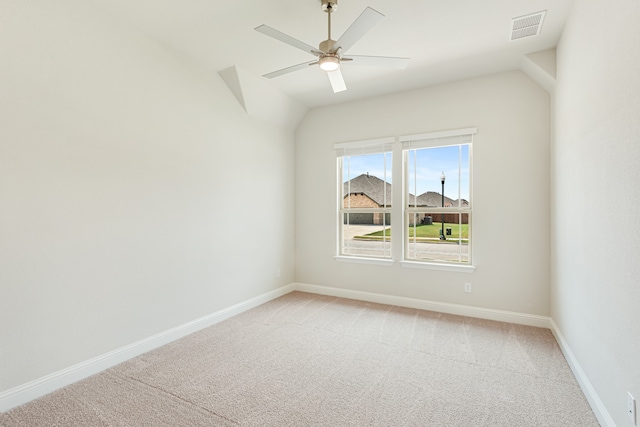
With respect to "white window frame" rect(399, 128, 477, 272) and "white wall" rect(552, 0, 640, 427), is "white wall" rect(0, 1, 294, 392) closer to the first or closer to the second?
"white window frame" rect(399, 128, 477, 272)

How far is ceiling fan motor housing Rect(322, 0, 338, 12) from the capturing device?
2.36m

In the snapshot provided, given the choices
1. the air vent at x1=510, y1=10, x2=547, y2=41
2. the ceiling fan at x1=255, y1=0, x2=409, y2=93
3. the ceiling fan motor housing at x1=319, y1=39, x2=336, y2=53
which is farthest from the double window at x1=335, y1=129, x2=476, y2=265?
the ceiling fan motor housing at x1=319, y1=39, x2=336, y2=53

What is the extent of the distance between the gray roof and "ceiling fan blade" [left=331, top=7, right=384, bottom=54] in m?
2.37

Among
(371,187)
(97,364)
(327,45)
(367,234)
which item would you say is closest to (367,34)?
(327,45)

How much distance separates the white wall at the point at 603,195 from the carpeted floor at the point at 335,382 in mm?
431

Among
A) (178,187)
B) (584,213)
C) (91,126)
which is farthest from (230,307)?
(584,213)

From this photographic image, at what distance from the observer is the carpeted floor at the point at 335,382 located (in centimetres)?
193

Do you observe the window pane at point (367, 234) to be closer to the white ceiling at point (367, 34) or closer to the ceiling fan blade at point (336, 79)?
the white ceiling at point (367, 34)

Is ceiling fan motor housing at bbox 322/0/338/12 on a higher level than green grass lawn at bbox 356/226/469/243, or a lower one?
higher

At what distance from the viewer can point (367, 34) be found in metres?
2.85

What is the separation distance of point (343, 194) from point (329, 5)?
2.71 meters

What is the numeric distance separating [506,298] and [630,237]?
2.34 m

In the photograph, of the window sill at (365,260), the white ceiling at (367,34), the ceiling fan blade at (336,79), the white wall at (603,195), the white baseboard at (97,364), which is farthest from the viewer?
the window sill at (365,260)

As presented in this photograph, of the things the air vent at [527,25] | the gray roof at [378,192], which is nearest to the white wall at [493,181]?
the gray roof at [378,192]
